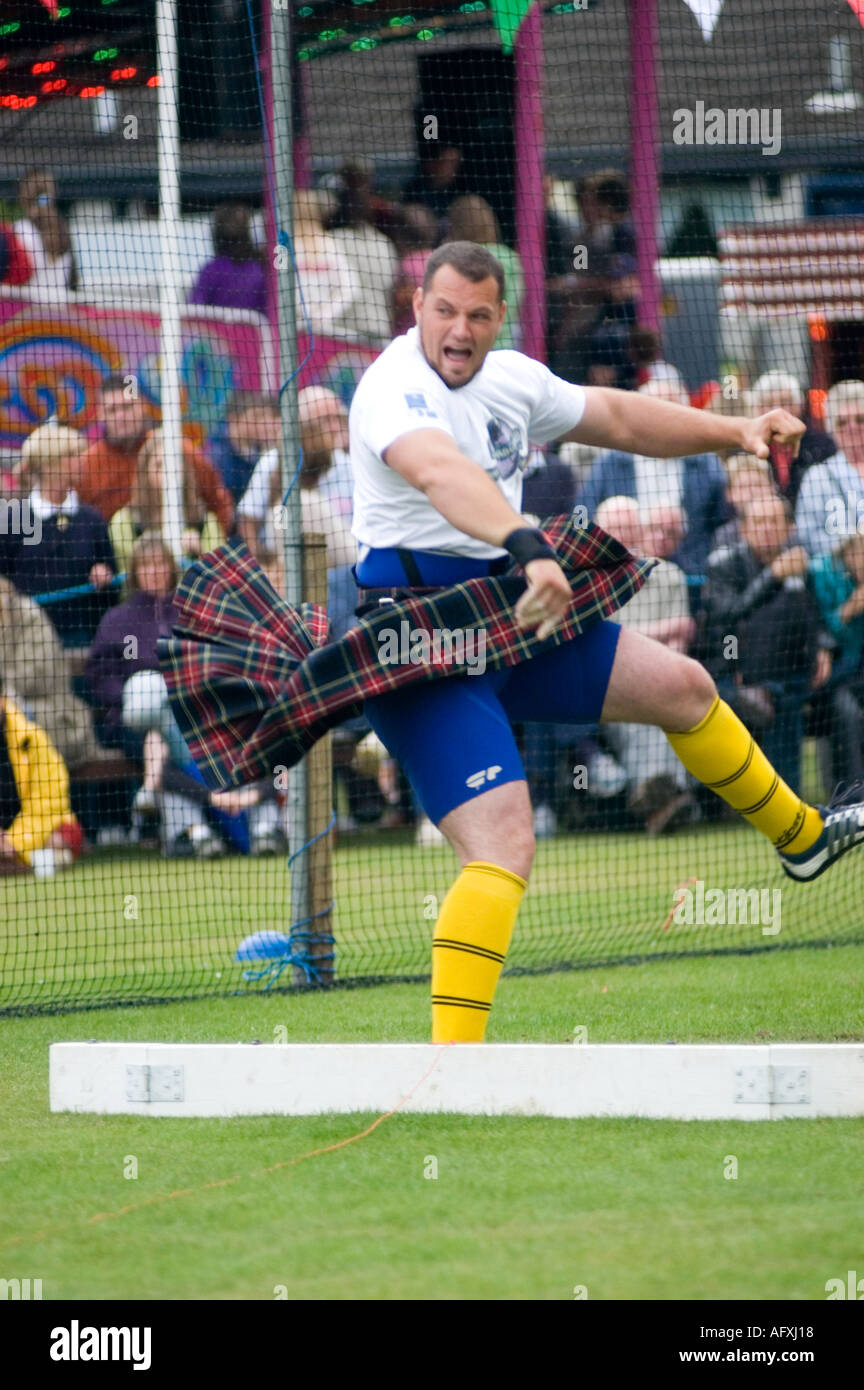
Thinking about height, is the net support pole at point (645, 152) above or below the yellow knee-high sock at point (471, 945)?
above

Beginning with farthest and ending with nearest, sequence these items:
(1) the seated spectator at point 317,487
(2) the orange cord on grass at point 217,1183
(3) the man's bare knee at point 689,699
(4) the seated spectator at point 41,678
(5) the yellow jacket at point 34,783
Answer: (4) the seated spectator at point 41,678 < (5) the yellow jacket at point 34,783 < (1) the seated spectator at point 317,487 < (3) the man's bare knee at point 689,699 < (2) the orange cord on grass at point 217,1183

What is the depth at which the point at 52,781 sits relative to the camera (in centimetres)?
770

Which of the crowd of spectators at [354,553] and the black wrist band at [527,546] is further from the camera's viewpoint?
the crowd of spectators at [354,553]

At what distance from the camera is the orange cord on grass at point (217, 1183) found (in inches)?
116

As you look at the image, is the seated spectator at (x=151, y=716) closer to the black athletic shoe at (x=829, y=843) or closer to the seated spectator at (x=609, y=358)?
the seated spectator at (x=609, y=358)

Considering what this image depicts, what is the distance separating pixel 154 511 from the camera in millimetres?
8180

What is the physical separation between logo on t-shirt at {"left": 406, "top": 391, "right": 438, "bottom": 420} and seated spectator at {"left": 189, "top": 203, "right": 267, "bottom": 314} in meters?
5.88

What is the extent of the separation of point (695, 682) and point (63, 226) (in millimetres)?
5504

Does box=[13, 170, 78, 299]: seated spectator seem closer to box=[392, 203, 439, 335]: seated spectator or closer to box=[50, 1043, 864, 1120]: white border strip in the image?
box=[392, 203, 439, 335]: seated spectator

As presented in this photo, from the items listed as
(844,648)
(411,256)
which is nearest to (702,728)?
(844,648)

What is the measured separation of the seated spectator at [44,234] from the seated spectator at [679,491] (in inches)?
102

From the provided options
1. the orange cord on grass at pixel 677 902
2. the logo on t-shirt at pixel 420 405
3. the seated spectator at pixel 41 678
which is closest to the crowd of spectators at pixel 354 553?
the seated spectator at pixel 41 678

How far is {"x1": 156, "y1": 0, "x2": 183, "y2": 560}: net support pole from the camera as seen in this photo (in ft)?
23.9

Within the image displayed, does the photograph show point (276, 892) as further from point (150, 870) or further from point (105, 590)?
point (105, 590)
